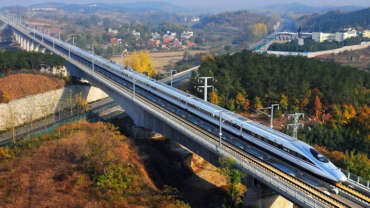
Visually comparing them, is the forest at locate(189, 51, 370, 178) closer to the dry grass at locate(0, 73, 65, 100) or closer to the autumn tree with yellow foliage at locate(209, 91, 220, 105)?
the autumn tree with yellow foliage at locate(209, 91, 220, 105)

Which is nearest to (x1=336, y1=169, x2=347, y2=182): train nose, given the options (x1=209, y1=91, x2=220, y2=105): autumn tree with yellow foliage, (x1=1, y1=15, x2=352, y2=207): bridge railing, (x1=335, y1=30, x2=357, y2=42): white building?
(x1=1, y1=15, x2=352, y2=207): bridge railing

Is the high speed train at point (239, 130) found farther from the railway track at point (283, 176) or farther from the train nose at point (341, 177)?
the railway track at point (283, 176)

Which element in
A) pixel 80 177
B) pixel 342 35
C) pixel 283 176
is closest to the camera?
pixel 283 176

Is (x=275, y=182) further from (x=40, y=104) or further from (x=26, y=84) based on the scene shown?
(x=26, y=84)

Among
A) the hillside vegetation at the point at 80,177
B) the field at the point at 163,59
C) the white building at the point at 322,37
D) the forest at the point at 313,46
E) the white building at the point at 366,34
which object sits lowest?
the hillside vegetation at the point at 80,177

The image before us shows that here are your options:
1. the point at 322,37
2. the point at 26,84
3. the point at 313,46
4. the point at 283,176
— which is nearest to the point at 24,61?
the point at 26,84

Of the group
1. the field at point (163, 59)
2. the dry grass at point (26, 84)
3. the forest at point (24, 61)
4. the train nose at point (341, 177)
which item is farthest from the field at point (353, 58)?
the train nose at point (341, 177)
